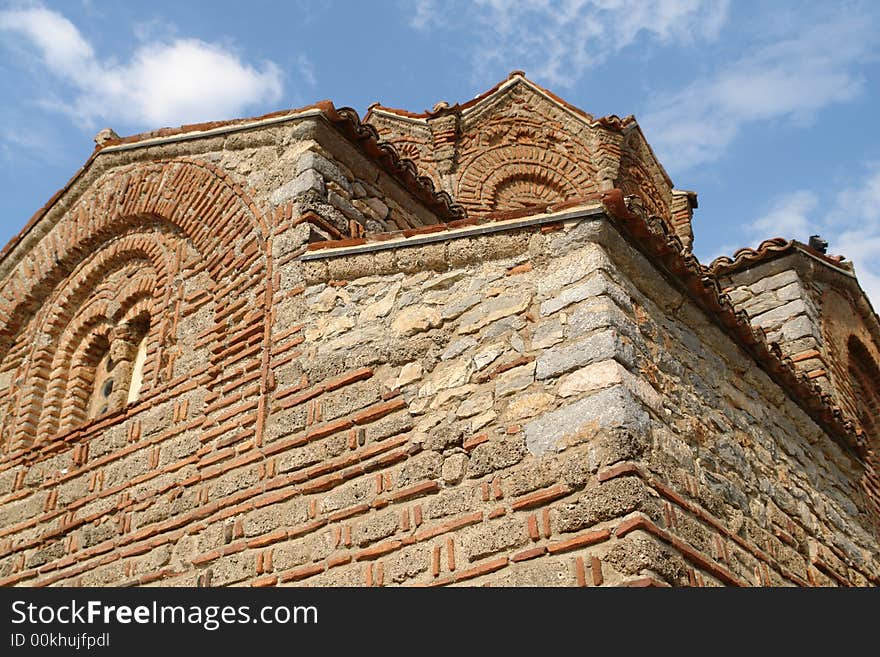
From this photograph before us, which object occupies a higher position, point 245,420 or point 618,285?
point 618,285

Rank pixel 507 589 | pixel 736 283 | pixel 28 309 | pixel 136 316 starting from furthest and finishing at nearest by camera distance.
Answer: pixel 736 283
pixel 28 309
pixel 136 316
pixel 507 589

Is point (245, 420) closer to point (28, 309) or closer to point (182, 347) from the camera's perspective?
point (182, 347)

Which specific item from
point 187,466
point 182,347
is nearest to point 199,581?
point 187,466

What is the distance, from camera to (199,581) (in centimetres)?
453

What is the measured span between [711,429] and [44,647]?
314 cm

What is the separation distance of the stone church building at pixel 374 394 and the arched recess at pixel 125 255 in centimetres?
2

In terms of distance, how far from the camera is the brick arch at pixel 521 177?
11453mm

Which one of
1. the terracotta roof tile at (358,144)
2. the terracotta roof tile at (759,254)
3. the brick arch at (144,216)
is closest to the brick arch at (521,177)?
the terracotta roof tile at (759,254)

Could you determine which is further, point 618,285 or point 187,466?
point 187,466

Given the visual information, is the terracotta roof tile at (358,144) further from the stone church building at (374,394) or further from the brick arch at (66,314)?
the brick arch at (66,314)

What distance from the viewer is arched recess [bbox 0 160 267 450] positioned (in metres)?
5.75

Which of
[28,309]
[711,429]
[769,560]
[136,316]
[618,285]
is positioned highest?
[28,309]

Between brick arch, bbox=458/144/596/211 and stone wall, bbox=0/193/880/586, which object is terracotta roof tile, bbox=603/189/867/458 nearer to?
stone wall, bbox=0/193/880/586

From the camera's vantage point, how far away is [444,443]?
421 cm
